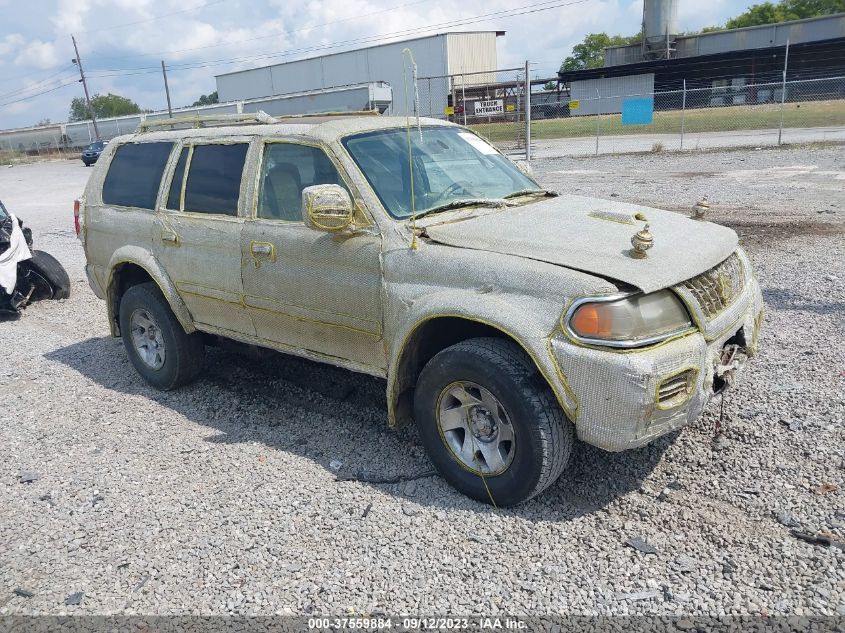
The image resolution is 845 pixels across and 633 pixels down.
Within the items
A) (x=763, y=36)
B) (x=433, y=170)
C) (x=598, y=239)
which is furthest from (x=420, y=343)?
(x=763, y=36)

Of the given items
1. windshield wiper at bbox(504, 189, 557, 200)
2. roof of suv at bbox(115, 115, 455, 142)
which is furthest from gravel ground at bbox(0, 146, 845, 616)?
roof of suv at bbox(115, 115, 455, 142)

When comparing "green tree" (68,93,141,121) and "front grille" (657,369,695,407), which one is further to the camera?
"green tree" (68,93,141,121)

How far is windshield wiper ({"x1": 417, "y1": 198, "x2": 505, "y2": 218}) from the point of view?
4.20 meters

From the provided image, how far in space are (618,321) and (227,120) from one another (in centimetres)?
349

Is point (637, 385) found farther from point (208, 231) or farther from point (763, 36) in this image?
point (763, 36)

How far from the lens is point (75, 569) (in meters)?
3.49

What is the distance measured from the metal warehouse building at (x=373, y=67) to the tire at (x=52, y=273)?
95.5 ft

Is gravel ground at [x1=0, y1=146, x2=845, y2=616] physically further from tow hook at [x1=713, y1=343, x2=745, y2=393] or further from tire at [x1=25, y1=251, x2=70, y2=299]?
tire at [x1=25, y1=251, x2=70, y2=299]

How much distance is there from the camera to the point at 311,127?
179 inches

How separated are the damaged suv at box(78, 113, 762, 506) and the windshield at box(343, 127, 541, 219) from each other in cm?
1

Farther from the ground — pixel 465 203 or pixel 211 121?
pixel 211 121

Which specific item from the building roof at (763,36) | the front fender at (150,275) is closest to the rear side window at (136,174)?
the front fender at (150,275)

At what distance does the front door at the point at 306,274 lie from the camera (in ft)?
13.5

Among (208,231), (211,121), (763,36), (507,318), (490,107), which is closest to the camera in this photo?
(507,318)
